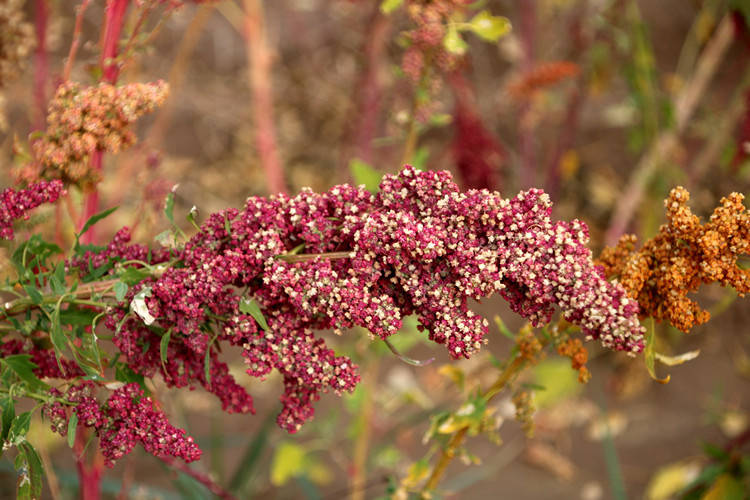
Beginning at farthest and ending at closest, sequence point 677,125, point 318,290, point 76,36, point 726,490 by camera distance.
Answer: point 677,125 < point 726,490 < point 76,36 < point 318,290

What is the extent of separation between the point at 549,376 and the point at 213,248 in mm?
1098

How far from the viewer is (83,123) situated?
2.38 ft

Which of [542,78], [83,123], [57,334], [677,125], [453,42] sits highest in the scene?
[677,125]

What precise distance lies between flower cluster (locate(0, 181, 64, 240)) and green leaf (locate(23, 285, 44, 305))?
3.0 inches

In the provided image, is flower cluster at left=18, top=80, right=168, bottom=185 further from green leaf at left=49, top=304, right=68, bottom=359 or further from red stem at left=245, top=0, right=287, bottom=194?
red stem at left=245, top=0, right=287, bottom=194

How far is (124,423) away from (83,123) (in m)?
0.35

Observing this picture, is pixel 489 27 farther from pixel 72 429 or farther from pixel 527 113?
pixel 527 113

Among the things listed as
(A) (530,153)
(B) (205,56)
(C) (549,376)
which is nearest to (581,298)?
(C) (549,376)

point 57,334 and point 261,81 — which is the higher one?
point 261,81

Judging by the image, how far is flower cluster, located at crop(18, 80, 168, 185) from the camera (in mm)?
717

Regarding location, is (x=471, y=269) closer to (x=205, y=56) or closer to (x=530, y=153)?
(x=530, y=153)

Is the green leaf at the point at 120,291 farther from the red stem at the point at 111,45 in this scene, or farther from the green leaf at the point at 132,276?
the red stem at the point at 111,45

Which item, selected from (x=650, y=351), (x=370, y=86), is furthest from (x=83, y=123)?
(x=370, y=86)

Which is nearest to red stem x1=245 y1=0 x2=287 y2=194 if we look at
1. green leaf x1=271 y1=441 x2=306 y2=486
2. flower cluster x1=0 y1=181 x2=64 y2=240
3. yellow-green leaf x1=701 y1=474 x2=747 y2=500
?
green leaf x1=271 y1=441 x2=306 y2=486
